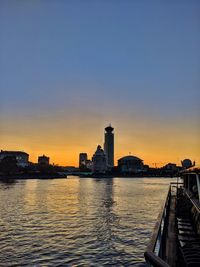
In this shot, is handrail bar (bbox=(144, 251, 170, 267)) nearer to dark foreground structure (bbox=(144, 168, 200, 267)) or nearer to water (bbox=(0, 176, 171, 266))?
dark foreground structure (bbox=(144, 168, 200, 267))

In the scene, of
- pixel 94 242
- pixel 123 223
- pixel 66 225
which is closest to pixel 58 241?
pixel 94 242

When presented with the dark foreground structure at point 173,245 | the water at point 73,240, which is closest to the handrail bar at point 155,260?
the dark foreground structure at point 173,245

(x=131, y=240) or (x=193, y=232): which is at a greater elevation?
(x=193, y=232)

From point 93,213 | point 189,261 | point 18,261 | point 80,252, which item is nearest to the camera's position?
point 189,261

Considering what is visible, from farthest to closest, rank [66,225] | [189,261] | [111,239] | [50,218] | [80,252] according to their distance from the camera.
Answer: [50,218], [66,225], [111,239], [80,252], [189,261]

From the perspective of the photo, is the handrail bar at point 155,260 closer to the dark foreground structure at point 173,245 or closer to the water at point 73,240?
the dark foreground structure at point 173,245

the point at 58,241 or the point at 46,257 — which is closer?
the point at 46,257

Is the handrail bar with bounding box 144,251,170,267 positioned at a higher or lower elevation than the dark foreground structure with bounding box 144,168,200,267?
higher

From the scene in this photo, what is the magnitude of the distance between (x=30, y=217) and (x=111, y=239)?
55.1 feet

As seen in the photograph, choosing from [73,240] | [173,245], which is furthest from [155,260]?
[73,240]

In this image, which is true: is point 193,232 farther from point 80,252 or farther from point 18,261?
point 18,261

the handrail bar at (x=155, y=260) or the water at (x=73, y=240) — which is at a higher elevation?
the handrail bar at (x=155, y=260)

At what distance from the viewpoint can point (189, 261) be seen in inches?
461

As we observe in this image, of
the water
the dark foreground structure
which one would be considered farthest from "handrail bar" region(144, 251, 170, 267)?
the water
